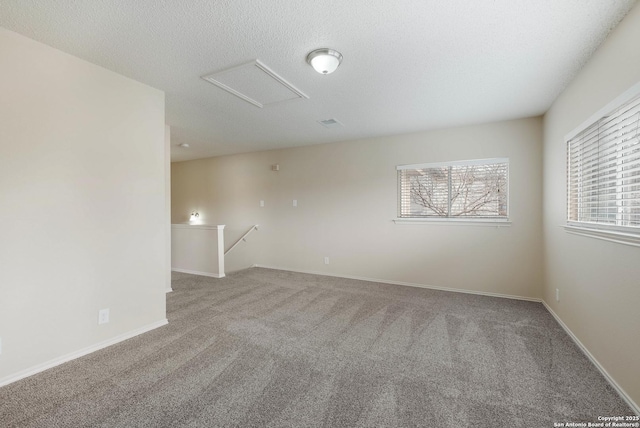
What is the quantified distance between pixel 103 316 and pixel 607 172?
13.7ft

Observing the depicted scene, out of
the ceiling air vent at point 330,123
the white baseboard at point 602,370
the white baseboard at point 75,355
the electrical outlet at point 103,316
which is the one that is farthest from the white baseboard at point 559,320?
the electrical outlet at point 103,316

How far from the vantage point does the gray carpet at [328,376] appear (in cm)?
163

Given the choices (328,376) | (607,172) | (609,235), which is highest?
(607,172)

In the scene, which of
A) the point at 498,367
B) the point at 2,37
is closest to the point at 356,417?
the point at 498,367

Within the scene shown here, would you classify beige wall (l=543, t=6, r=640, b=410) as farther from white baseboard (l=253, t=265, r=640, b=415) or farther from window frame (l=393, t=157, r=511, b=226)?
window frame (l=393, t=157, r=511, b=226)

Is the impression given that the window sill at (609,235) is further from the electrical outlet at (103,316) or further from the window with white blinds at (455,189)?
the electrical outlet at (103,316)

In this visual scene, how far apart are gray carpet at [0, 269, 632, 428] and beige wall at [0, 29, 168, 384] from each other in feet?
0.93

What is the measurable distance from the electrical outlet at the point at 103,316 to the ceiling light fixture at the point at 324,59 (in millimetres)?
2721

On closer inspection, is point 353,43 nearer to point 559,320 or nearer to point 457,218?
point 457,218

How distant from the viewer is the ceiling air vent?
12.5 ft

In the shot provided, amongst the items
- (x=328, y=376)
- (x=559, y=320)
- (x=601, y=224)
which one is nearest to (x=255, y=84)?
(x=328, y=376)

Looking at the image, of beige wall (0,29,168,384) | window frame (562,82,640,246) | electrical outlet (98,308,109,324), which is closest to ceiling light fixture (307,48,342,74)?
beige wall (0,29,168,384)

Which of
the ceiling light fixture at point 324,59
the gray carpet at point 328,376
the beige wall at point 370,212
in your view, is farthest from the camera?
the beige wall at point 370,212

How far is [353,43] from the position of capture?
6.70 ft
